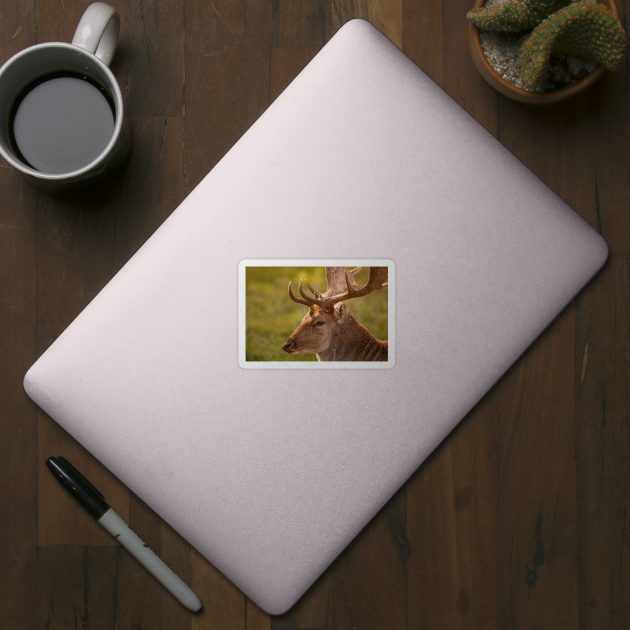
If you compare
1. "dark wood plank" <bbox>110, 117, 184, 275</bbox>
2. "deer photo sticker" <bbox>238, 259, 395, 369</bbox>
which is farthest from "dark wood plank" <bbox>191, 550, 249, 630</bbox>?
"dark wood plank" <bbox>110, 117, 184, 275</bbox>

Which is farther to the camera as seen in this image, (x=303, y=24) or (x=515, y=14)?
(x=303, y=24)

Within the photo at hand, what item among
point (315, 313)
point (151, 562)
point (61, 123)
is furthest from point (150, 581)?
point (61, 123)

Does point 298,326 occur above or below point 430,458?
above

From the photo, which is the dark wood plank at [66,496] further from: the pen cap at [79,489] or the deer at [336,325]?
the deer at [336,325]

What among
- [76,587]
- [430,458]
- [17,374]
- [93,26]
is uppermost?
[93,26]

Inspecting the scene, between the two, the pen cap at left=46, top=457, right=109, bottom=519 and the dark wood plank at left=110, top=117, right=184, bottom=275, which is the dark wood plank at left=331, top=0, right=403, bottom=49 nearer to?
the dark wood plank at left=110, top=117, right=184, bottom=275

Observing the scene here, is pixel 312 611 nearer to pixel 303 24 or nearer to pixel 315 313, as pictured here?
pixel 315 313

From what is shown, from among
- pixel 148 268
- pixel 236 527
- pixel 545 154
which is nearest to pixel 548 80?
pixel 545 154
